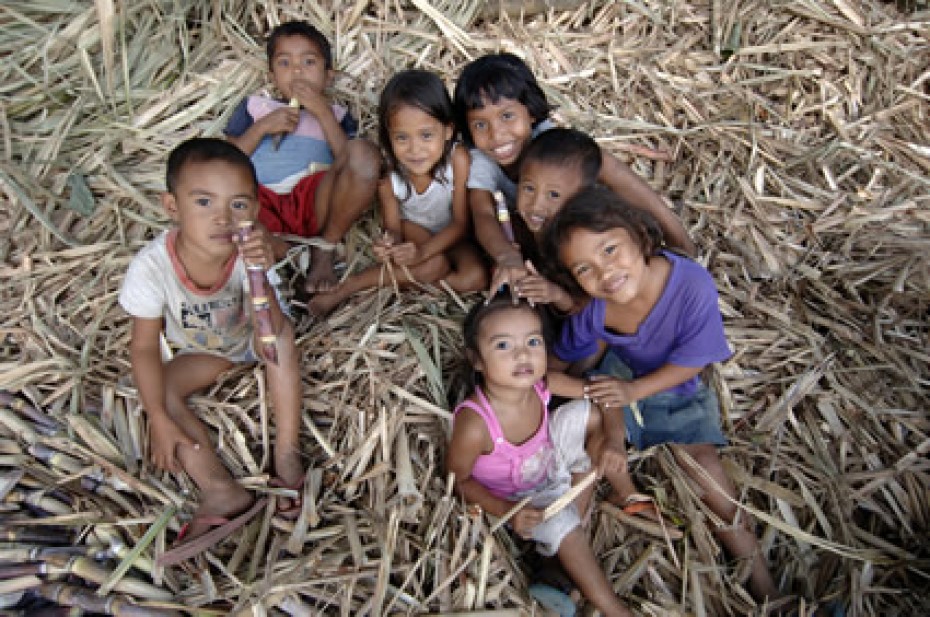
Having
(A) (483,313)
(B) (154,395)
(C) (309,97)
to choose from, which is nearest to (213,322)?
(B) (154,395)

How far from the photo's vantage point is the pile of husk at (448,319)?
2043 mm

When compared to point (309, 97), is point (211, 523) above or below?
below

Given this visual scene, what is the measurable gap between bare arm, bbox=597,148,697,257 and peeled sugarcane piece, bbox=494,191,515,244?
1.20 feet

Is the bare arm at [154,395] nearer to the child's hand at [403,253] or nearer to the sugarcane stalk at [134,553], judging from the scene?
the sugarcane stalk at [134,553]

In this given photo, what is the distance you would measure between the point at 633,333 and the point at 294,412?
110 cm

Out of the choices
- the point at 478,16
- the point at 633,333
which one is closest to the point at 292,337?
the point at 633,333

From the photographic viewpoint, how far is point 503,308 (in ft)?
7.14

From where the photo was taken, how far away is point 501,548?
6.88ft

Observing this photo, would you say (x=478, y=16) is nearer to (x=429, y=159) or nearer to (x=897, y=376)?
(x=429, y=159)

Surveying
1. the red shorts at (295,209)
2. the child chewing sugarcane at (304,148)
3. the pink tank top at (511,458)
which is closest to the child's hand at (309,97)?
the child chewing sugarcane at (304,148)

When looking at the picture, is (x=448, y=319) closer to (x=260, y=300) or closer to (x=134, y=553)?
(x=260, y=300)

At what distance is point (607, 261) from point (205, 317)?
1279 millimetres

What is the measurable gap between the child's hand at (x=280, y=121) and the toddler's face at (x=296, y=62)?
10cm

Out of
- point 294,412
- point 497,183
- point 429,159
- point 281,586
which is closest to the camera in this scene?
point 281,586
